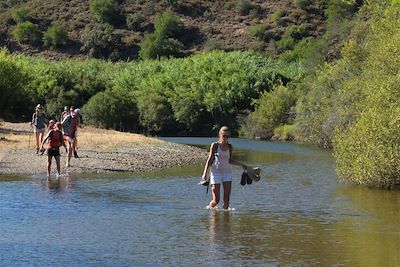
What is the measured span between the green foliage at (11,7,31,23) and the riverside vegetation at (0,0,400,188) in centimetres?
3491

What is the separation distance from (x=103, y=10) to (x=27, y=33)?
43.6 feet

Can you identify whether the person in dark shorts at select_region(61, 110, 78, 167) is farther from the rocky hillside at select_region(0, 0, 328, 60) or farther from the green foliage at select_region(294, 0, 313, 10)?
the green foliage at select_region(294, 0, 313, 10)

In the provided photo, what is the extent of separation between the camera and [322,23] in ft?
426

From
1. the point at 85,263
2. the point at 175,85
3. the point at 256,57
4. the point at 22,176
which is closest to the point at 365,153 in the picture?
the point at 22,176

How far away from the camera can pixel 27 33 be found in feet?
418

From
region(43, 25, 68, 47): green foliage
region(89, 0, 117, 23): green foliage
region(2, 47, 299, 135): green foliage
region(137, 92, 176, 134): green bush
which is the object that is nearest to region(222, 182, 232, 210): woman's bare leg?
region(2, 47, 299, 135): green foliage

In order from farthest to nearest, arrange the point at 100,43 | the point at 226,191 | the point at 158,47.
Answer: the point at 100,43 < the point at 158,47 < the point at 226,191

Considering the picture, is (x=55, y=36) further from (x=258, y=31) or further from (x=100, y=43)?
(x=258, y=31)

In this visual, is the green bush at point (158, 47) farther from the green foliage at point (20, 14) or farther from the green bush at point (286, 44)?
the green foliage at point (20, 14)

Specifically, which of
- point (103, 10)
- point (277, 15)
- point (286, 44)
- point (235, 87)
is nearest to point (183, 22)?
point (103, 10)

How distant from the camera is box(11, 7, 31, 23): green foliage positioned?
Result: 5212 inches

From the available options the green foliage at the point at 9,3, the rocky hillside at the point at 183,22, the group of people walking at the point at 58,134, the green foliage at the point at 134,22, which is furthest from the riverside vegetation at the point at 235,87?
the green foliage at the point at 9,3

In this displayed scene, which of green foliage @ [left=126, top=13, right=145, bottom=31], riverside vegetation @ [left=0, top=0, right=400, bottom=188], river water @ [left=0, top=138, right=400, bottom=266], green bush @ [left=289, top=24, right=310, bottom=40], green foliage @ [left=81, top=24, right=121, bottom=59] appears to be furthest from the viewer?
green foliage @ [left=126, top=13, right=145, bottom=31]

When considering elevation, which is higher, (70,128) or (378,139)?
(378,139)
